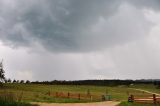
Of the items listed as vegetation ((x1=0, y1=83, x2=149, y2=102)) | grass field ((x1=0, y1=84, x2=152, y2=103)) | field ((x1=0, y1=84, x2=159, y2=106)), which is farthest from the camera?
vegetation ((x1=0, y1=83, x2=149, y2=102))

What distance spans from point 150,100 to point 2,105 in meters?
18.4

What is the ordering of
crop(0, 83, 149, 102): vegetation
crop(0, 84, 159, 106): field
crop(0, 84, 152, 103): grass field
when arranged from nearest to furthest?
A: crop(0, 84, 159, 106): field < crop(0, 84, 152, 103): grass field < crop(0, 83, 149, 102): vegetation

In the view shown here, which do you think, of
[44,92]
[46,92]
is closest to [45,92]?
[44,92]

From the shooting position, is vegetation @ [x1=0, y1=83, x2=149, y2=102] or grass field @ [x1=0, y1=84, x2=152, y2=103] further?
vegetation @ [x1=0, y1=83, x2=149, y2=102]

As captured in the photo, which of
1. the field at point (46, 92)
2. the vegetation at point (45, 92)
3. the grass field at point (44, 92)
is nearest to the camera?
the field at point (46, 92)

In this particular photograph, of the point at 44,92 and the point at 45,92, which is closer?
the point at 44,92

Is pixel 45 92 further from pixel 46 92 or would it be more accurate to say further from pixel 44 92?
pixel 46 92

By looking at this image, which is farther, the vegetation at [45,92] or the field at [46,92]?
the vegetation at [45,92]

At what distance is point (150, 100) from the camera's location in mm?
46000

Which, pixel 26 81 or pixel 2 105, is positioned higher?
pixel 26 81

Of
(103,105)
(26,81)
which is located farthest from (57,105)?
(26,81)

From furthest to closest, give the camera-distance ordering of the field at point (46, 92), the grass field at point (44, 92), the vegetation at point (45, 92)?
1. the vegetation at point (45, 92)
2. the grass field at point (44, 92)
3. the field at point (46, 92)

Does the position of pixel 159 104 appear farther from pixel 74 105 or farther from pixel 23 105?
pixel 23 105

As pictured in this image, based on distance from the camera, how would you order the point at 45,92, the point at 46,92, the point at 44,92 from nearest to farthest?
the point at 46,92
the point at 44,92
the point at 45,92
